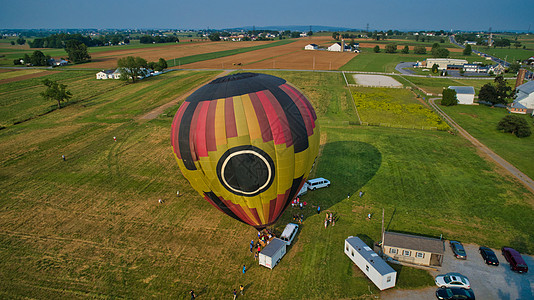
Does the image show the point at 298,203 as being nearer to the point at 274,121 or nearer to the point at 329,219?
the point at 329,219

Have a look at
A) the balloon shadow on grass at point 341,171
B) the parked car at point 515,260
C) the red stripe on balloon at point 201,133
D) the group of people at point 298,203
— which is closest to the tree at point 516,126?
the balloon shadow on grass at point 341,171

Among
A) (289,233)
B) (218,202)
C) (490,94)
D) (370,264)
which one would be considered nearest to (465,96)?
(490,94)

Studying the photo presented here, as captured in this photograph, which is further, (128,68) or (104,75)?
(104,75)

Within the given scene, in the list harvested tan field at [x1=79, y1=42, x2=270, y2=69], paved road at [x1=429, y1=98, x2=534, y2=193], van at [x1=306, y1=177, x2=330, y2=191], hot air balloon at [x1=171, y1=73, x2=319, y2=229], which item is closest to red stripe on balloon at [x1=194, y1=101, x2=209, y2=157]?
hot air balloon at [x1=171, y1=73, x2=319, y2=229]

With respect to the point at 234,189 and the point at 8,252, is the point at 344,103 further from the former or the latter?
the point at 8,252

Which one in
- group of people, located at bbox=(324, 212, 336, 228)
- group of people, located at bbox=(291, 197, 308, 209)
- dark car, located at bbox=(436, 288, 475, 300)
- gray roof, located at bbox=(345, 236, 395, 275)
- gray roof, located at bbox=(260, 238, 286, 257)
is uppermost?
gray roof, located at bbox=(345, 236, 395, 275)

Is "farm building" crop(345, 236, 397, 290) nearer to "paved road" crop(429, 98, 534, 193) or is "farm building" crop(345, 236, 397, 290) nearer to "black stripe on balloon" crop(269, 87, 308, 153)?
"black stripe on balloon" crop(269, 87, 308, 153)

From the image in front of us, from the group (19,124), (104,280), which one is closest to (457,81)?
(104,280)
